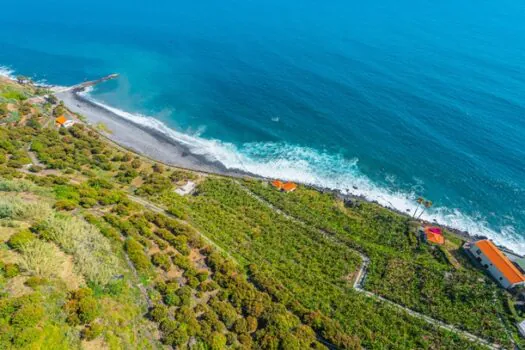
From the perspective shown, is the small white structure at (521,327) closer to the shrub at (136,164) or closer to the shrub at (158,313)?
the shrub at (158,313)

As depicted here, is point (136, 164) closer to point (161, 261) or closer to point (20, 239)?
point (161, 261)

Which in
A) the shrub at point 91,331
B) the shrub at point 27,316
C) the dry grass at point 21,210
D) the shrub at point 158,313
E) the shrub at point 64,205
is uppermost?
the shrub at point 27,316

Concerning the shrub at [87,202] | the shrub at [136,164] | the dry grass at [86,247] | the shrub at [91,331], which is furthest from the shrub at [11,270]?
the shrub at [136,164]

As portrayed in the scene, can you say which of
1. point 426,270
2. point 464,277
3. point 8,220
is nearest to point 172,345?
point 8,220

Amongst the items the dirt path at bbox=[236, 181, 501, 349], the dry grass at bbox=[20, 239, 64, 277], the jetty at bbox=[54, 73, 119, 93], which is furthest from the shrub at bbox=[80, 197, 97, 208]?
the jetty at bbox=[54, 73, 119, 93]

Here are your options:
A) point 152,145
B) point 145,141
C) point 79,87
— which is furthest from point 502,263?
point 79,87

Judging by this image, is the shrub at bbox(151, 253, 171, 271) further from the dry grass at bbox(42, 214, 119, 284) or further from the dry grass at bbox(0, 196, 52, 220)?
the dry grass at bbox(0, 196, 52, 220)

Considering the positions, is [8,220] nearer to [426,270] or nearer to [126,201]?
[126,201]
